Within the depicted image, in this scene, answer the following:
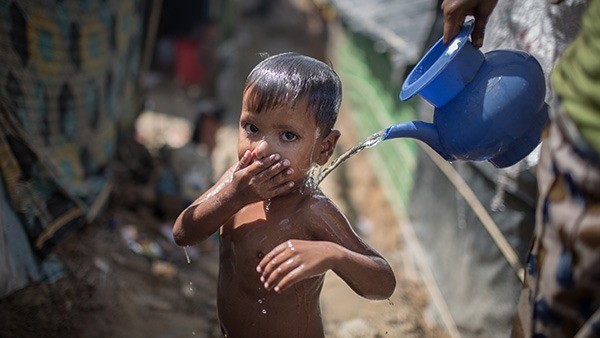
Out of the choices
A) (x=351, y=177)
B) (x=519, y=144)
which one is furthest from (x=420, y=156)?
(x=519, y=144)

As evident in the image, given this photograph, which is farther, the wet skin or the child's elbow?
the child's elbow

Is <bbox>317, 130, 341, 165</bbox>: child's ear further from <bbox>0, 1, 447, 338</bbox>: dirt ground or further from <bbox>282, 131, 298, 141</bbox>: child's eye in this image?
<bbox>0, 1, 447, 338</bbox>: dirt ground

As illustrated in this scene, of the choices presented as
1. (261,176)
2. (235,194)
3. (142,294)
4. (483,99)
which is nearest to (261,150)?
(261,176)

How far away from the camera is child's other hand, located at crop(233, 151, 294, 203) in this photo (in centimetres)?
189

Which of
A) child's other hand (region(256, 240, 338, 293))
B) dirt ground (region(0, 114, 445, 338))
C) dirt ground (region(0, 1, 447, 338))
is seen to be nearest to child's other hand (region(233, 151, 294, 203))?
child's other hand (region(256, 240, 338, 293))

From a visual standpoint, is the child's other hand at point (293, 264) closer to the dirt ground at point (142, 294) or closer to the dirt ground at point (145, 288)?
the dirt ground at point (145, 288)

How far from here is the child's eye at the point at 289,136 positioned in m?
1.95

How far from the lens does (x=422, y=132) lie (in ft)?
6.75

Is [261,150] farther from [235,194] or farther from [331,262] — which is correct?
[331,262]

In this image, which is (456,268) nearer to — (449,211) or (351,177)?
(449,211)

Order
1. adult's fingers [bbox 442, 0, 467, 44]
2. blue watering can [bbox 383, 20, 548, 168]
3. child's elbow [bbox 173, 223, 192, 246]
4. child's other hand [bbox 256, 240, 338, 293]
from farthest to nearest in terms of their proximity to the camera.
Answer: child's elbow [bbox 173, 223, 192, 246] → adult's fingers [bbox 442, 0, 467, 44] → blue watering can [bbox 383, 20, 548, 168] → child's other hand [bbox 256, 240, 338, 293]

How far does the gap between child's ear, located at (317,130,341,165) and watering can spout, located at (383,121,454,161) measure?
0.20 m

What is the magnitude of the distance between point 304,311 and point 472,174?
7.05 feet

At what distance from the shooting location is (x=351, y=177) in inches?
296
